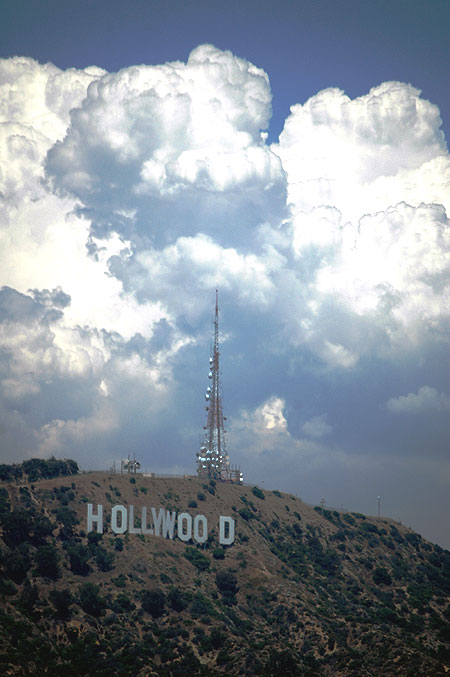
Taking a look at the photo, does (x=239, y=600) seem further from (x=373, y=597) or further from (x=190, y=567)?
(x=373, y=597)

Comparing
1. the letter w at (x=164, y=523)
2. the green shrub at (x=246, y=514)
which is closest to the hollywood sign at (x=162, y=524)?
the letter w at (x=164, y=523)

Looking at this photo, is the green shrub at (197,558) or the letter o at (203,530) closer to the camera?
the green shrub at (197,558)

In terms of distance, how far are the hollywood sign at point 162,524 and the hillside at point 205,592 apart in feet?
4.43

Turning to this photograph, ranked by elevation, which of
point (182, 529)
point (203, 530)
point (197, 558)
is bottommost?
point (197, 558)

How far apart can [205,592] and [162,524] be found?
14.7 meters

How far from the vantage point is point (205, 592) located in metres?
120

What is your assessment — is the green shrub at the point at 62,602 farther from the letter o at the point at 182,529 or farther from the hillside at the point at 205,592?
the letter o at the point at 182,529

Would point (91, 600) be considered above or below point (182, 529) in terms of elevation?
below

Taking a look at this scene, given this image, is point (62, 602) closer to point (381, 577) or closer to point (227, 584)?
point (227, 584)

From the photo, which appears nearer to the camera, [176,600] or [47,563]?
[47,563]

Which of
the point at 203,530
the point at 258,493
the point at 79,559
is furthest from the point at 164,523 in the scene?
the point at 258,493

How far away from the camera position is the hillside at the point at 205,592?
325ft

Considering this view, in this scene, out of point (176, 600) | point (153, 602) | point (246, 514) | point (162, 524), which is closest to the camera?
point (153, 602)

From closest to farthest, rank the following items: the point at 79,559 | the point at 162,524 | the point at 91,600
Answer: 1. the point at 91,600
2. the point at 79,559
3. the point at 162,524
